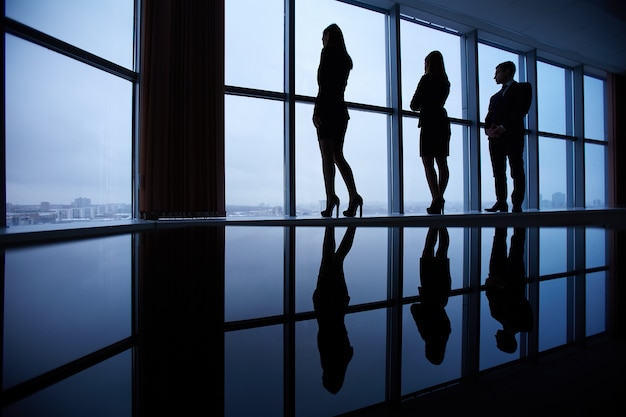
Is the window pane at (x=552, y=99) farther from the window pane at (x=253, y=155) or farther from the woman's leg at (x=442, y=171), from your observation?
the window pane at (x=253, y=155)

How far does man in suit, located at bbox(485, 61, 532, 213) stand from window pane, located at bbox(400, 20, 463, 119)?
1180 millimetres

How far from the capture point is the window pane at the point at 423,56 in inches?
180

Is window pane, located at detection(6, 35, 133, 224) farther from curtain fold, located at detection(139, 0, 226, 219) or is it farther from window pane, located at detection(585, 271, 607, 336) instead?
window pane, located at detection(585, 271, 607, 336)

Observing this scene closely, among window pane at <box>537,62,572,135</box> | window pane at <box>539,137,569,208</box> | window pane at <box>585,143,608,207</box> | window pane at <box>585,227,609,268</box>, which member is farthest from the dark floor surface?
window pane at <box>585,143,608,207</box>

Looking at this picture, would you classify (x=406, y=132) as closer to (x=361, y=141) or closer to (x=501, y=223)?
(x=361, y=141)

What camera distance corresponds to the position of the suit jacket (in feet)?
10.9

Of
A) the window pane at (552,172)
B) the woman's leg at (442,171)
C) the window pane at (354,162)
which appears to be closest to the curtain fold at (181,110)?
the window pane at (354,162)

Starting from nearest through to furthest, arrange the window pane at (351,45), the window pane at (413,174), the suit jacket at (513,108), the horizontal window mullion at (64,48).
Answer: the horizontal window mullion at (64,48)
the suit jacket at (513,108)
the window pane at (351,45)
the window pane at (413,174)

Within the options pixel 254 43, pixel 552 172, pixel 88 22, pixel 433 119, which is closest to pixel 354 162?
pixel 433 119

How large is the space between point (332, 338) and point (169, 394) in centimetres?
14

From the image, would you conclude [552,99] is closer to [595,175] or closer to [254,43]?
[595,175]

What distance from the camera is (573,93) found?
6582mm

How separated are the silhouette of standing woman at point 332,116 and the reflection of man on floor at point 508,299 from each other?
1934mm

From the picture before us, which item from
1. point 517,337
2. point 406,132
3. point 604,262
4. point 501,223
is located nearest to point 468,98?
point 406,132
